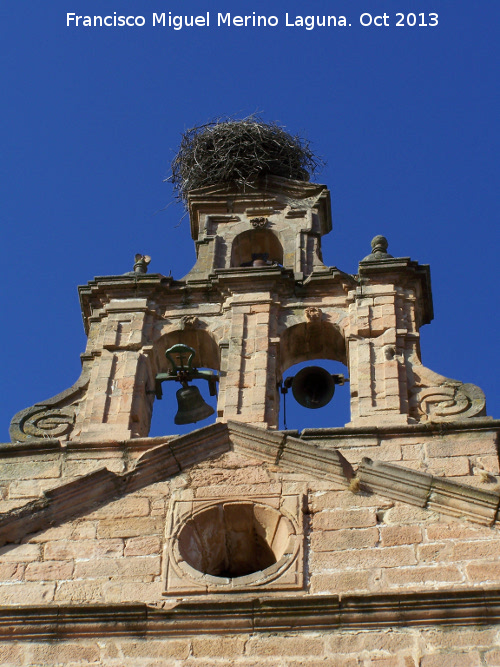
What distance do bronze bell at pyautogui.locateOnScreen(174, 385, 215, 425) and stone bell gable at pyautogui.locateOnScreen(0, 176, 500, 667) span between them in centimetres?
21

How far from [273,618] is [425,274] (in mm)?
4973

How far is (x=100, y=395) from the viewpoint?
508 inches

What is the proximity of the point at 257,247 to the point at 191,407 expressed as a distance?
10.7 feet

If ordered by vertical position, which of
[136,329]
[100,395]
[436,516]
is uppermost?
[136,329]

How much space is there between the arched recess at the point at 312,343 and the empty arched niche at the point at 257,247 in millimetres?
1953

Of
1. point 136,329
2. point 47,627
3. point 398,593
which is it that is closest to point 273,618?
point 398,593

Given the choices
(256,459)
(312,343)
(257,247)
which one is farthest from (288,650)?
(257,247)

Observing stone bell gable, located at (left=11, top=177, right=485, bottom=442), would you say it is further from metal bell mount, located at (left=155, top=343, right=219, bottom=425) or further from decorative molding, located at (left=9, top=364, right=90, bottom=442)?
metal bell mount, located at (left=155, top=343, right=219, bottom=425)

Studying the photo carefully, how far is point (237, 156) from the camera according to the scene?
16625mm

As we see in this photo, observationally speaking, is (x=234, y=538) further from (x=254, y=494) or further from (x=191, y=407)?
(x=191, y=407)

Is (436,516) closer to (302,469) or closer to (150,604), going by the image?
(302,469)

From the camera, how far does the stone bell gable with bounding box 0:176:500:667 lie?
10.0 m

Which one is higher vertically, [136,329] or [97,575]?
[136,329]

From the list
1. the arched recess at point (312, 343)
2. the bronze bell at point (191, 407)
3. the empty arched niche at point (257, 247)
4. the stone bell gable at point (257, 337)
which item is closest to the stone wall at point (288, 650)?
the stone bell gable at point (257, 337)
